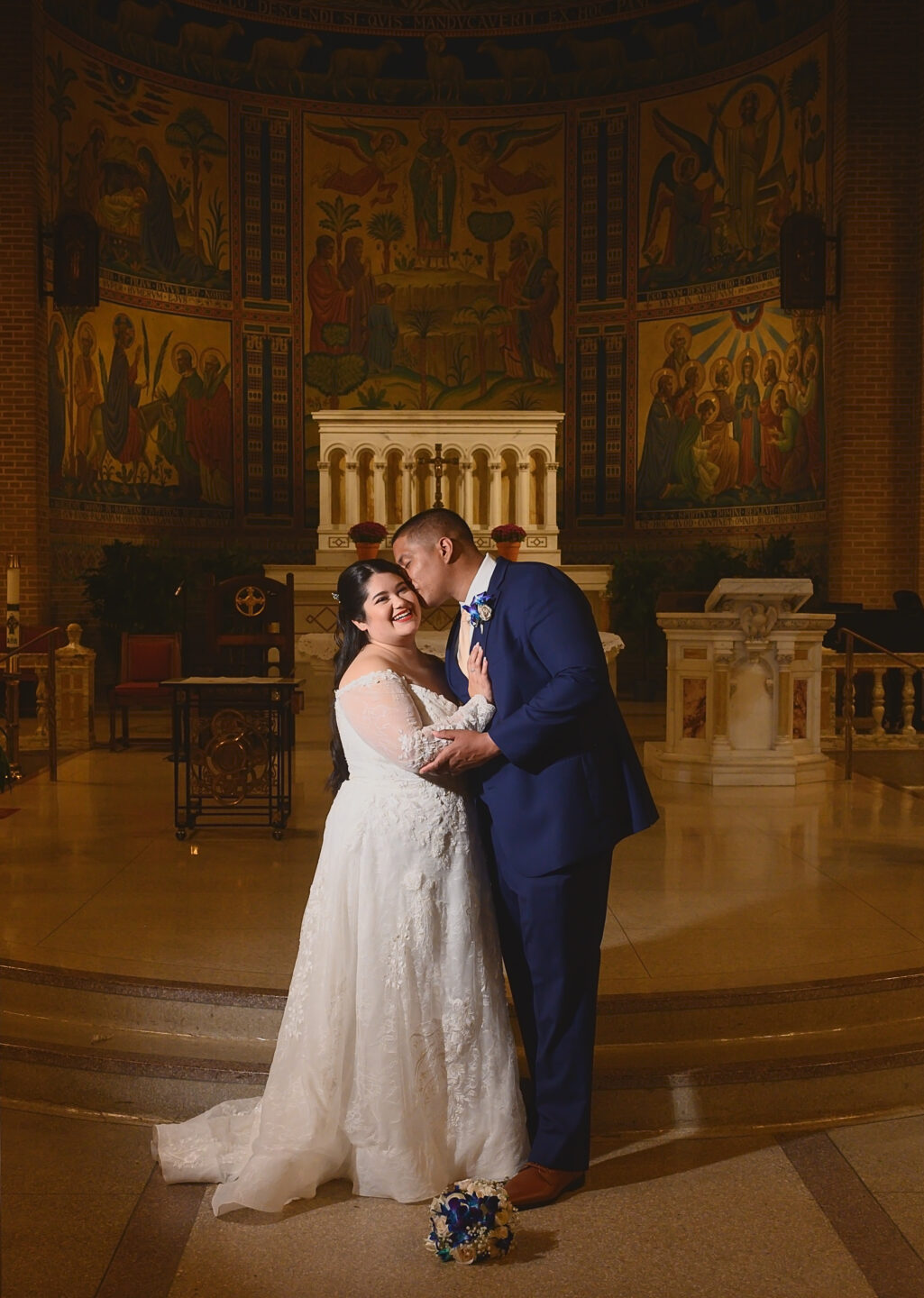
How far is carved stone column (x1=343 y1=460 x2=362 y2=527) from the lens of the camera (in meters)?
14.5

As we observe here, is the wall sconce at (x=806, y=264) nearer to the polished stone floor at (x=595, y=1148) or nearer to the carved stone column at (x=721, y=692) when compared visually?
the carved stone column at (x=721, y=692)

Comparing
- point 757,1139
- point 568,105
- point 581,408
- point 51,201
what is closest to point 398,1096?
point 757,1139

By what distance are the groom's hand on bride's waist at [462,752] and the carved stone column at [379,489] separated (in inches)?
457

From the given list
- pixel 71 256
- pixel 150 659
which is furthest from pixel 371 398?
pixel 150 659

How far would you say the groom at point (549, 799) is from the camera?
318cm

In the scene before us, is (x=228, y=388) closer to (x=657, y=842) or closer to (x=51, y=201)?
(x=51, y=201)

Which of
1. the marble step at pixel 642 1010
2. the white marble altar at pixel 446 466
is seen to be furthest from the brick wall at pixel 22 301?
the marble step at pixel 642 1010

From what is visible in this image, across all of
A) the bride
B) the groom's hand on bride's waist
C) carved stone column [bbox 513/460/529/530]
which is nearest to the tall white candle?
the bride

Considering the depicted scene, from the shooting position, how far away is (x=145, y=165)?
642 inches

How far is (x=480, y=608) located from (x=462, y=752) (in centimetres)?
36

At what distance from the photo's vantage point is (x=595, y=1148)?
3.69 metres

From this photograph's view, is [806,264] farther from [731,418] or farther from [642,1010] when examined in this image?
[642,1010]

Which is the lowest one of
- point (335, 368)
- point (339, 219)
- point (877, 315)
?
point (335, 368)

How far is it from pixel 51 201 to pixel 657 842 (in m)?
11.4
